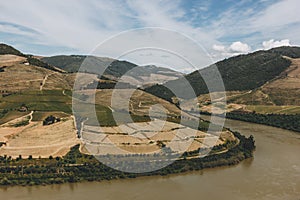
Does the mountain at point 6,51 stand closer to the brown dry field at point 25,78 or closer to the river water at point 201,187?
the brown dry field at point 25,78

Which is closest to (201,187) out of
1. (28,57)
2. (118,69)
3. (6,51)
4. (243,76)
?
(28,57)

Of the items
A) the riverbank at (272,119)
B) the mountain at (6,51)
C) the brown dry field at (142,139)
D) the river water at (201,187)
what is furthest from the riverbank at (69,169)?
the mountain at (6,51)

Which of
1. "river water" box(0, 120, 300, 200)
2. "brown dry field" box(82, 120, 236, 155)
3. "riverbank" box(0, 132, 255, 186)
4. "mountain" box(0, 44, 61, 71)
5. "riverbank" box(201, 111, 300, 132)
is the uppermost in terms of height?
"mountain" box(0, 44, 61, 71)

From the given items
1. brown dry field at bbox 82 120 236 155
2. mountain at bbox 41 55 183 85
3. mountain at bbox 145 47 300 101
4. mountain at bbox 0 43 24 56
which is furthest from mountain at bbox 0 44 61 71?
brown dry field at bbox 82 120 236 155

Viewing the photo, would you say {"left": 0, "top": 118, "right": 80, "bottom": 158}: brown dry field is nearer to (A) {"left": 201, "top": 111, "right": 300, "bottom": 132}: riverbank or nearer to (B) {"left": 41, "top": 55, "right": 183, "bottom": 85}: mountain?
(A) {"left": 201, "top": 111, "right": 300, "bottom": 132}: riverbank

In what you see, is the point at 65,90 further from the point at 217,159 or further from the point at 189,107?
the point at 217,159
